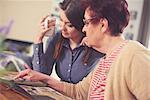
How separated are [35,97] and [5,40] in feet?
0.84

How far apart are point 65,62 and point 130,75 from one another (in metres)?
0.27

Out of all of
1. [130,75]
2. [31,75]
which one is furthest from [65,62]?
[130,75]

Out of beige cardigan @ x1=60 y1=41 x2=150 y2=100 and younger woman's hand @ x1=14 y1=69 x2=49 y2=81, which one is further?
younger woman's hand @ x1=14 y1=69 x2=49 y2=81

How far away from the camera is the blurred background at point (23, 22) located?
0.96 m

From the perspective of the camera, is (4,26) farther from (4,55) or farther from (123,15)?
(123,15)

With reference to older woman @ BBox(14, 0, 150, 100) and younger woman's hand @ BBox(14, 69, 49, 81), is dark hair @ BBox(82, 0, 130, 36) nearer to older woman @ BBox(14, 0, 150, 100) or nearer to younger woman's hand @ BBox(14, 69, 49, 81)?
older woman @ BBox(14, 0, 150, 100)

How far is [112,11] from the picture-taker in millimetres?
884

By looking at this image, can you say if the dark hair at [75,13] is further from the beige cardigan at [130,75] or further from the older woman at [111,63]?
the beige cardigan at [130,75]

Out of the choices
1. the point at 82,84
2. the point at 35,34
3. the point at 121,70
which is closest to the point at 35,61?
the point at 35,34

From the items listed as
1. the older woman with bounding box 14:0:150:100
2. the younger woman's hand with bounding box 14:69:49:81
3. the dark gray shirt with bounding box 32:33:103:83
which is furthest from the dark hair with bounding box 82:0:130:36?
the younger woman's hand with bounding box 14:69:49:81

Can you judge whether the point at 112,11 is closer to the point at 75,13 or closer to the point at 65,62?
the point at 75,13

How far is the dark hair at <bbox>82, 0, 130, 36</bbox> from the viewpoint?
0.88 meters

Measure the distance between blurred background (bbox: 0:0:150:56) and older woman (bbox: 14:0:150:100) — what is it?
0.09m

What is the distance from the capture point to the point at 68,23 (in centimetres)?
93
